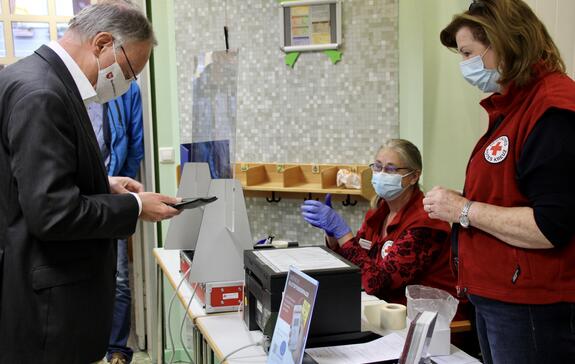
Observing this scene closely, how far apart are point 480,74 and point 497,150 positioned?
0.75 ft

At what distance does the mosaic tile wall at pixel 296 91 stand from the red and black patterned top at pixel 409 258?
100 cm

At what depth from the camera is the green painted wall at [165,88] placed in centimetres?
341

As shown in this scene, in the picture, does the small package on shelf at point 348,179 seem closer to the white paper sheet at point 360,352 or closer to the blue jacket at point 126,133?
the blue jacket at point 126,133

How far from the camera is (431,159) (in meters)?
2.96

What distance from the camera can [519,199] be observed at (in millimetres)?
1446

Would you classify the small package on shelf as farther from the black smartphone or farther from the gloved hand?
the black smartphone

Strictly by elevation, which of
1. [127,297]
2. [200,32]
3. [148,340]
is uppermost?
[200,32]

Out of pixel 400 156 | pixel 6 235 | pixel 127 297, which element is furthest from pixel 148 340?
pixel 6 235

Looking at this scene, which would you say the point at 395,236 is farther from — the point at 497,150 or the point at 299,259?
the point at 497,150

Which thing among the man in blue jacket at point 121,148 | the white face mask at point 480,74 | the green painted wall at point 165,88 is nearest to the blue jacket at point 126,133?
the man in blue jacket at point 121,148

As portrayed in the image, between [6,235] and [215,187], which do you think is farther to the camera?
[215,187]

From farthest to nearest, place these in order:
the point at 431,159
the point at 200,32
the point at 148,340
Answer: the point at 148,340 → the point at 200,32 → the point at 431,159

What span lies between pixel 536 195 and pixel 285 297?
0.63m

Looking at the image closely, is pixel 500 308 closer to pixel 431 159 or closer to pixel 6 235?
pixel 6 235
